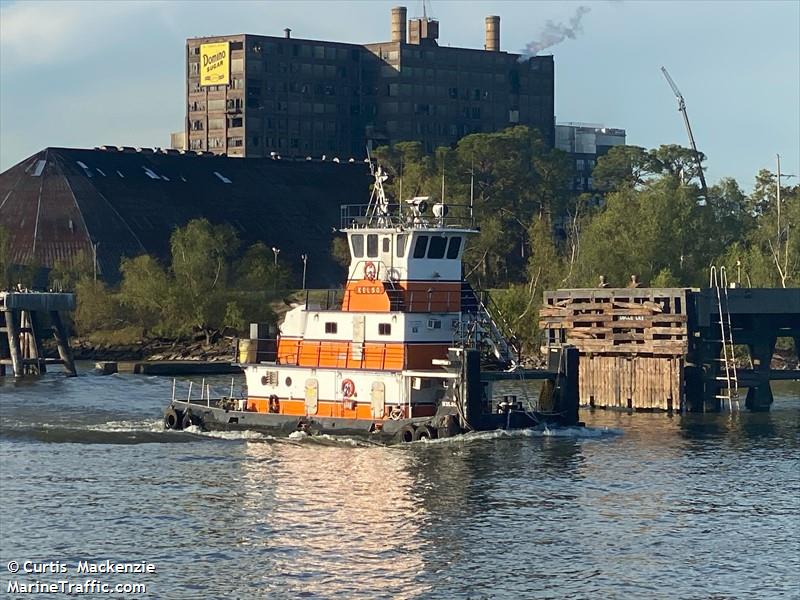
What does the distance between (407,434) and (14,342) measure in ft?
153

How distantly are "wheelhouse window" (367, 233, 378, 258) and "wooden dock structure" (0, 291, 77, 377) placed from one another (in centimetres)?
4105

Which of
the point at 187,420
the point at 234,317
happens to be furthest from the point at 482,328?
the point at 234,317

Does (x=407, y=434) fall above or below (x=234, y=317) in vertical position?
below

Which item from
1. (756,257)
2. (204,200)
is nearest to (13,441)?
(756,257)

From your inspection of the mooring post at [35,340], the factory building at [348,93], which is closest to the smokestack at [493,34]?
the factory building at [348,93]

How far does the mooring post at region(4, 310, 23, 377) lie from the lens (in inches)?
3868

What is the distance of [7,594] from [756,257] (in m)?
78.0

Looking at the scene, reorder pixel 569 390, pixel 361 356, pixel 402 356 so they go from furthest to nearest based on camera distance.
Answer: pixel 569 390 → pixel 361 356 → pixel 402 356

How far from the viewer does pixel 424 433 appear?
192 ft

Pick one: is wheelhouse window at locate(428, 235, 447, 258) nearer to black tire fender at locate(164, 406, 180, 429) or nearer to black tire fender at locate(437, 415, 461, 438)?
black tire fender at locate(437, 415, 461, 438)

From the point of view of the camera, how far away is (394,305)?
→ 60406 millimetres

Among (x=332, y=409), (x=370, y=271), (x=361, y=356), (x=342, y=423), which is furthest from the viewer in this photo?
(x=332, y=409)

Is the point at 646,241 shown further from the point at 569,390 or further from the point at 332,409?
the point at 332,409

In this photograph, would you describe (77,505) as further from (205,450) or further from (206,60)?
(206,60)
